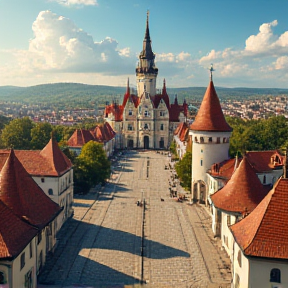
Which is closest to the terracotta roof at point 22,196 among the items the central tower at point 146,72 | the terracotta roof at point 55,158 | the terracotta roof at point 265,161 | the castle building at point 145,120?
the terracotta roof at point 55,158

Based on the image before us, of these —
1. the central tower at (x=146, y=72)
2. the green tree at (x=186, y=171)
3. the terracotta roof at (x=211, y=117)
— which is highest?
the central tower at (x=146, y=72)

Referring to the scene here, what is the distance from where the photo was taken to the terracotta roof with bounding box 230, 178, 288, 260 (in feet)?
62.9

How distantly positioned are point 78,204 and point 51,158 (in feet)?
30.6

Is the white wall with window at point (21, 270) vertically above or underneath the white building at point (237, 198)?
underneath

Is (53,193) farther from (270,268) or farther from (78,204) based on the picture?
(270,268)

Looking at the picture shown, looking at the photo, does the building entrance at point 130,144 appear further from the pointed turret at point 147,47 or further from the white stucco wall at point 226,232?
the white stucco wall at point 226,232

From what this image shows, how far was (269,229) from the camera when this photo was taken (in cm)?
1989

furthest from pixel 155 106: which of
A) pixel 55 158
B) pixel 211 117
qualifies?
pixel 55 158

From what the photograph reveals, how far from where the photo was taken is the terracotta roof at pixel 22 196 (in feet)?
84.6

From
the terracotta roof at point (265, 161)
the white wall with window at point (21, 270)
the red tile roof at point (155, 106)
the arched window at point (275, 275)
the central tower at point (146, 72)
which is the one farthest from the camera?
the central tower at point (146, 72)

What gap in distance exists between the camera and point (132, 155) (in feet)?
293

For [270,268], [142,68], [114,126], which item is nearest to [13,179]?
[270,268]

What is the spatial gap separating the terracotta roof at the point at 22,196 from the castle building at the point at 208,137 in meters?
20.1

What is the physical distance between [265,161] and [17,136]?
50.5 metres
